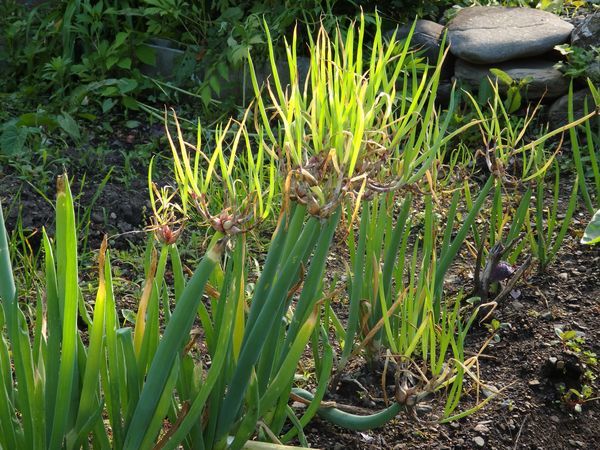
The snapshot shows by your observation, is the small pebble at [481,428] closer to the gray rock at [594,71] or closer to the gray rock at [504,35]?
the gray rock at [594,71]

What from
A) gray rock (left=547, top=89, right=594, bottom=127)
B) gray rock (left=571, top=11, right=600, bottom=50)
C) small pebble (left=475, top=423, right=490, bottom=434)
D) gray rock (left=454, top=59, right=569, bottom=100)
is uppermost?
gray rock (left=571, top=11, right=600, bottom=50)

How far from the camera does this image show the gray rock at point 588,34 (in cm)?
385

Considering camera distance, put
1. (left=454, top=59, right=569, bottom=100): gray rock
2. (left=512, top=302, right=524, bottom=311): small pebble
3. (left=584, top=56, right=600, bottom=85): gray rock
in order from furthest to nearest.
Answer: (left=454, top=59, right=569, bottom=100): gray rock
(left=584, top=56, right=600, bottom=85): gray rock
(left=512, top=302, right=524, bottom=311): small pebble

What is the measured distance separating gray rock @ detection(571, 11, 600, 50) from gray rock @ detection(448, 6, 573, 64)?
9 centimetres

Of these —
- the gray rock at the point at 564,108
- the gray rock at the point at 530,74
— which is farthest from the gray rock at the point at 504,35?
the gray rock at the point at 564,108

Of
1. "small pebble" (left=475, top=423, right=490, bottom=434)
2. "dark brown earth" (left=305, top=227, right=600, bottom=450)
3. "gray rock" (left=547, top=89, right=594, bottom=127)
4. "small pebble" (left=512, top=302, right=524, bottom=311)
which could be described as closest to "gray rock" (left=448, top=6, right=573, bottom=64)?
"gray rock" (left=547, top=89, right=594, bottom=127)

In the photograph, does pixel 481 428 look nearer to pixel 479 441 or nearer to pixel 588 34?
pixel 479 441

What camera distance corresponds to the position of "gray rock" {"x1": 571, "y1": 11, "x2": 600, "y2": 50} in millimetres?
3854

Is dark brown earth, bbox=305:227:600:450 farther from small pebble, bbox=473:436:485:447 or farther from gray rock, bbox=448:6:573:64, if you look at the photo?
gray rock, bbox=448:6:573:64

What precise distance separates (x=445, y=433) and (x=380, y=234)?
1.67 feet

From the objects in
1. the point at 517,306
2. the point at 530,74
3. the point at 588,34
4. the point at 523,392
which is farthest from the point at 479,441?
the point at 588,34

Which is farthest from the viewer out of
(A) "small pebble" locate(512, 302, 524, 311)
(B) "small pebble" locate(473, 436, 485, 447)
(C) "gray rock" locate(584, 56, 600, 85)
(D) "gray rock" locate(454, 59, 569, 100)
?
(D) "gray rock" locate(454, 59, 569, 100)

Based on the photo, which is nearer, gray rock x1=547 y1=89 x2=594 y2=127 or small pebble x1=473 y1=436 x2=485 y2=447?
small pebble x1=473 y1=436 x2=485 y2=447

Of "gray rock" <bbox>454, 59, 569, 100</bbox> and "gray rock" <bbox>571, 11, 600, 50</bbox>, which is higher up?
"gray rock" <bbox>571, 11, 600, 50</bbox>
